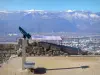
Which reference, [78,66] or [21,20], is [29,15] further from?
[78,66]

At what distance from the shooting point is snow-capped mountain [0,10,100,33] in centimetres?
3411

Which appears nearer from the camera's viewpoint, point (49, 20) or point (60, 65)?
point (60, 65)

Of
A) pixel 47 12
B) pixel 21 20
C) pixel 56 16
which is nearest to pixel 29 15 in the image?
pixel 21 20

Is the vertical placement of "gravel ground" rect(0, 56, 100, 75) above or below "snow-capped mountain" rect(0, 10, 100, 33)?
below

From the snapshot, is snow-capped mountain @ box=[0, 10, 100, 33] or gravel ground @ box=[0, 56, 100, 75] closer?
gravel ground @ box=[0, 56, 100, 75]

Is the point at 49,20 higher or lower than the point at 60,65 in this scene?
higher

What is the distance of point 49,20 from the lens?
4884 cm

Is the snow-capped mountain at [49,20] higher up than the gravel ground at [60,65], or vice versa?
the snow-capped mountain at [49,20]

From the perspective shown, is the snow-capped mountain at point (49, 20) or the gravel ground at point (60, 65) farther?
the snow-capped mountain at point (49, 20)

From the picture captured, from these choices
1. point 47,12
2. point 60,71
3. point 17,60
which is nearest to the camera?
point 60,71

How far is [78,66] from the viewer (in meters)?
12.4

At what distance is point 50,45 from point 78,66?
3.49 metres

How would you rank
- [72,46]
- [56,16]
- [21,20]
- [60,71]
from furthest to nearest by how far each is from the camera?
1. [56,16]
2. [21,20]
3. [72,46]
4. [60,71]

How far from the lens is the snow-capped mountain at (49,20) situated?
34.1m
